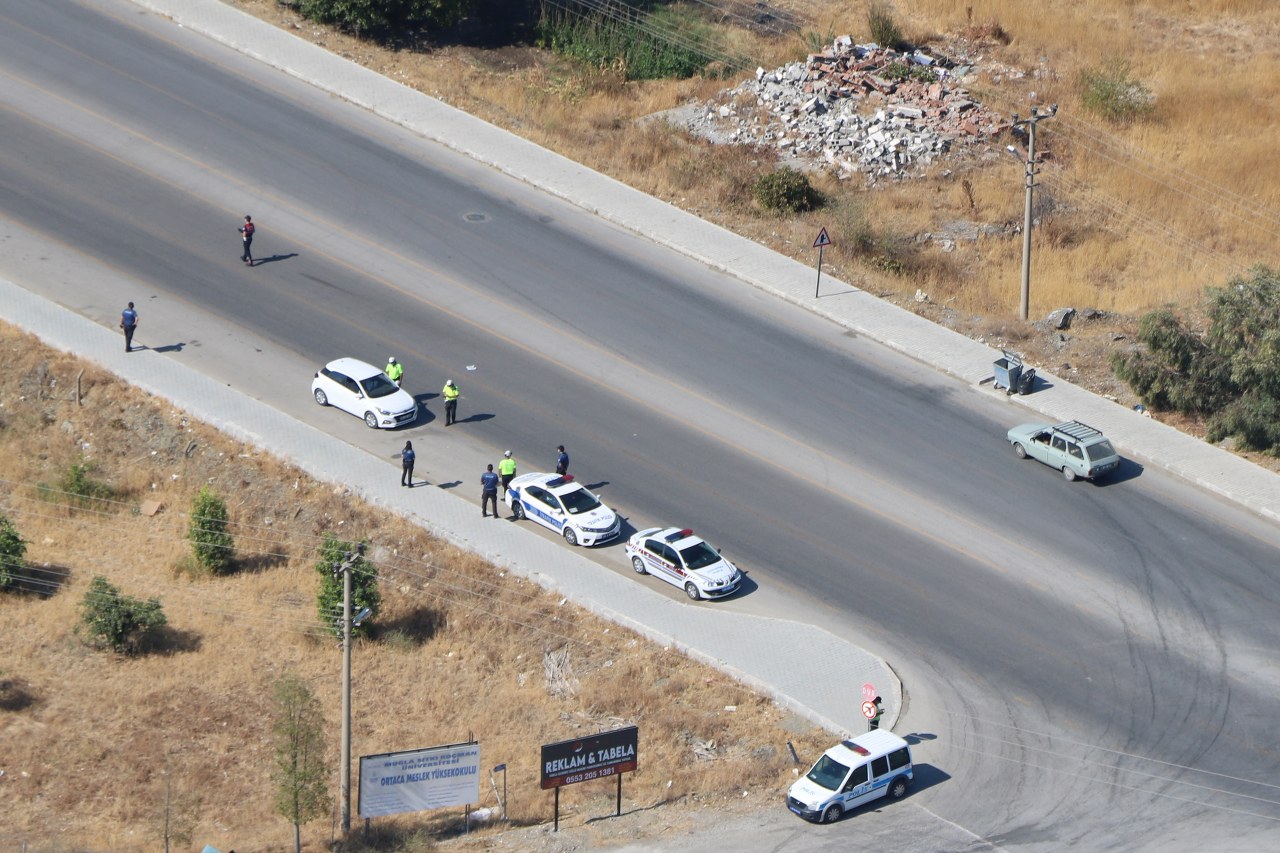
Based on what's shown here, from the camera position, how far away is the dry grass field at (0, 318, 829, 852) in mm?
30438

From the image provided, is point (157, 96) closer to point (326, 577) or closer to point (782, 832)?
point (326, 577)

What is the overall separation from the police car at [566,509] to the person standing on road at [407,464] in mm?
2398

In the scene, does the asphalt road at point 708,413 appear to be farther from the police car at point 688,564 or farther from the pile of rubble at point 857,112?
the pile of rubble at point 857,112

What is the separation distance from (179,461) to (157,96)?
18.1 metres

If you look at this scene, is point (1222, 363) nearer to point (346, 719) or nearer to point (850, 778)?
point (850, 778)

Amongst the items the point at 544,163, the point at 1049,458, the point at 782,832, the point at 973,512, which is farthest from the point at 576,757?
the point at 544,163

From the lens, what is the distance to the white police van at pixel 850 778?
2889 cm

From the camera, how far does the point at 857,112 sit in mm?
54906

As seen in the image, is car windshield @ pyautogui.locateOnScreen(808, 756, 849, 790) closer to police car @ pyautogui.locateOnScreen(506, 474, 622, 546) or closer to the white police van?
the white police van

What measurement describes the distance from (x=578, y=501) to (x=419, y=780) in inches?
360

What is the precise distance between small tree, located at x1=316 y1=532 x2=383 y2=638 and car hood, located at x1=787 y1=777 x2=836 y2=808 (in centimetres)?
1006

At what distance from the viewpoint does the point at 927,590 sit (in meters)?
35.5

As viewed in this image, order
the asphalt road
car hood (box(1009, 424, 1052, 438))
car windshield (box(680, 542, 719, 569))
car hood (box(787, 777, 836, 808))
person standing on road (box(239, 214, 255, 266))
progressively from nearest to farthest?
car hood (box(787, 777, 836, 808)) < the asphalt road < car windshield (box(680, 542, 719, 569)) < car hood (box(1009, 424, 1052, 438)) < person standing on road (box(239, 214, 255, 266))

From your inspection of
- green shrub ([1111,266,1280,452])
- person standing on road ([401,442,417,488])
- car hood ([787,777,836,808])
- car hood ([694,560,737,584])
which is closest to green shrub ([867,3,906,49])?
green shrub ([1111,266,1280,452])
